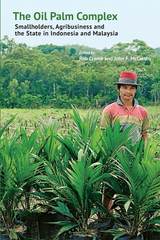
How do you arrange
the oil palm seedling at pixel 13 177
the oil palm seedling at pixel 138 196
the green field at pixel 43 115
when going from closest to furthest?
the oil palm seedling at pixel 138 196 < the oil palm seedling at pixel 13 177 < the green field at pixel 43 115

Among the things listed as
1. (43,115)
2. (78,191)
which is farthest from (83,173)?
(43,115)

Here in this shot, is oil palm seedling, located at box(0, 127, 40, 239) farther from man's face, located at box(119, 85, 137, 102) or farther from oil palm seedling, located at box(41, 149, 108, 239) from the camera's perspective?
man's face, located at box(119, 85, 137, 102)

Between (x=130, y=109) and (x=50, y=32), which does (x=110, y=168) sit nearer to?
(x=130, y=109)

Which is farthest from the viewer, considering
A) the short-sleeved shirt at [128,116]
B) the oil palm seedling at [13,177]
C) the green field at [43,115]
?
the green field at [43,115]

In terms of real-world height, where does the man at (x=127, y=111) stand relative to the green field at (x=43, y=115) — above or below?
above

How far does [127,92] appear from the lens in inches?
157

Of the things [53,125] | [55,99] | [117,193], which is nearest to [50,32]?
[53,125]

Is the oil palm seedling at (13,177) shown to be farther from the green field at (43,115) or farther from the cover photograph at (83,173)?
the green field at (43,115)

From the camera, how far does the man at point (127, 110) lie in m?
3.93

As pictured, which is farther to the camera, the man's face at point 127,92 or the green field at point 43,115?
the green field at point 43,115

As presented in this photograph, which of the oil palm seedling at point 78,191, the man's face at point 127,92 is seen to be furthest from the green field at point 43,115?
the oil palm seedling at point 78,191

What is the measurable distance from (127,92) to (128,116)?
0.18 metres

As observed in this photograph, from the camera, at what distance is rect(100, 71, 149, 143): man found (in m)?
3.93

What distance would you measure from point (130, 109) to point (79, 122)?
56 centimetres
